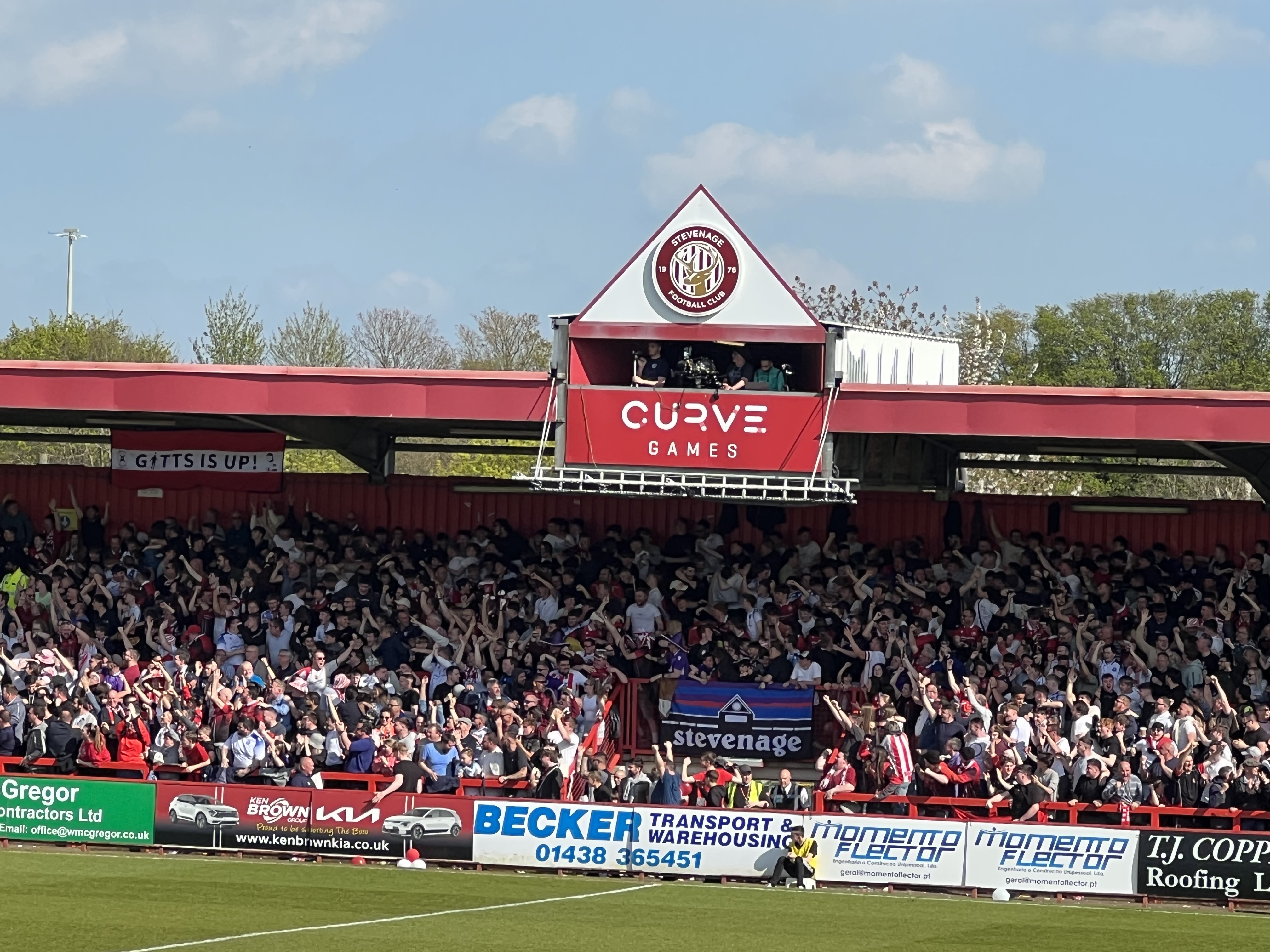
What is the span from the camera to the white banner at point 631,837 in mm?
22266

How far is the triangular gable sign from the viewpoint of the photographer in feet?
79.1

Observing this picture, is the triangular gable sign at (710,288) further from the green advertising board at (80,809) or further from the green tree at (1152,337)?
the green tree at (1152,337)

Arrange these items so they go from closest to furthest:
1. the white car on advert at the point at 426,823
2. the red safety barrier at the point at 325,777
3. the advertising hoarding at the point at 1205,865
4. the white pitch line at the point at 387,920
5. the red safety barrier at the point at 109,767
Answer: the white pitch line at the point at 387,920, the advertising hoarding at the point at 1205,865, the white car on advert at the point at 426,823, the red safety barrier at the point at 325,777, the red safety barrier at the point at 109,767

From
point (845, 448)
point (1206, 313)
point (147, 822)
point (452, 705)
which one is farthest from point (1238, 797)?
point (1206, 313)

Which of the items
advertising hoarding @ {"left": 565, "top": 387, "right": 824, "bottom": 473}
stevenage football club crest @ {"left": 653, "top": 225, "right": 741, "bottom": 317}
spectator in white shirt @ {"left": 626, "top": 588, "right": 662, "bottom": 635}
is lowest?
spectator in white shirt @ {"left": 626, "top": 588, "right": 662, "bottom": 635}

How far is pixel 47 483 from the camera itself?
31766 mm

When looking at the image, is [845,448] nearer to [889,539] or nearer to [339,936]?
[889,539]

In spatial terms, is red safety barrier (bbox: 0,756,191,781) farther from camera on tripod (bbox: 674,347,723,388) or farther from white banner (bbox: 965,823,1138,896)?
white banner (bbox: 965,823,1138,896)

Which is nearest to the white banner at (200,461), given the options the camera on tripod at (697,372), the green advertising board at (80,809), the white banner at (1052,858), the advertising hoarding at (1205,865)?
the green advertising board at (80,809)

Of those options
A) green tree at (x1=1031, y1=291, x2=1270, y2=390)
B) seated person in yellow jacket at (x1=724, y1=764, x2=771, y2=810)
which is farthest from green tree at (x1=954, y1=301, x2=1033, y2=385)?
seated person in yellow jacket at (x1=724, y1=764, x2=771, y2=810)

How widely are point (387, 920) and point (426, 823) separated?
5.19 meters

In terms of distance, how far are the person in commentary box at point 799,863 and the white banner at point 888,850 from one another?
0.33 ft

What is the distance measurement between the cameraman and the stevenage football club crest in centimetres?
82

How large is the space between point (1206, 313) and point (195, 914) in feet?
261
